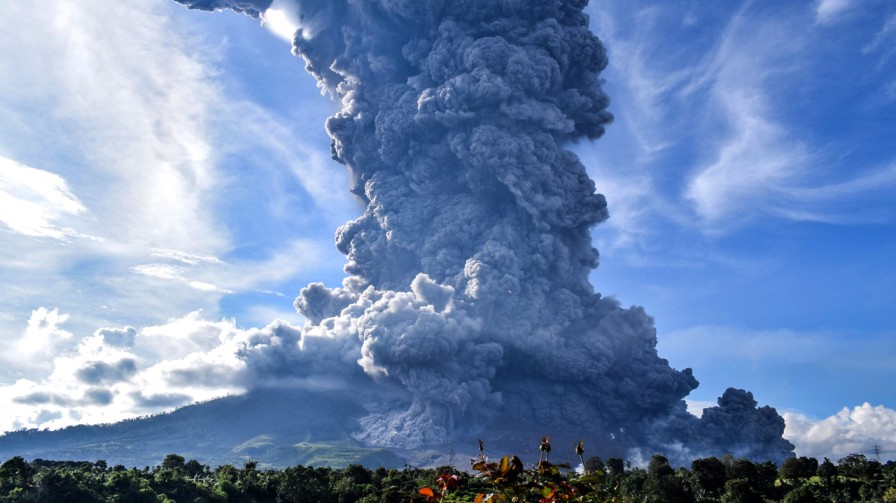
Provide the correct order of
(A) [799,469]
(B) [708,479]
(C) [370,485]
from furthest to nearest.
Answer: (A) [799,469]
(B) [708,479]
(C) [370,485]

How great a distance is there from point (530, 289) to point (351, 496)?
113m

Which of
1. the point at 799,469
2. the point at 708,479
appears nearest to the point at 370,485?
the point at 708,479

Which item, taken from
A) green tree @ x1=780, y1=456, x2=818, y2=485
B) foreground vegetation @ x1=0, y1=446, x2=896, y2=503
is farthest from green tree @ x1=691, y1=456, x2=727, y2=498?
green tree @ x1=780, y1=456, x2=818, y2=485

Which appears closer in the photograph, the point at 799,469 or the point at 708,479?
the point at 708,479

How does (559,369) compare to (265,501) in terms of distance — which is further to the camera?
(559,369)

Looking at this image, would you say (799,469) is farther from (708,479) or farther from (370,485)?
(370,485)

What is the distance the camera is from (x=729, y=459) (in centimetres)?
9056

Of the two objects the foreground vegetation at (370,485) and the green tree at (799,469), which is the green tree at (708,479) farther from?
the green tree at (799,469)

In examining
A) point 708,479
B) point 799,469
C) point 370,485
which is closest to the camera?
point 370,485

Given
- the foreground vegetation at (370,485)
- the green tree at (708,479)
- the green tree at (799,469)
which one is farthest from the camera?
the green tree at (799,469)

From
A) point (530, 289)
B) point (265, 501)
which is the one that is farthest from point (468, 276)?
point (265, 501)

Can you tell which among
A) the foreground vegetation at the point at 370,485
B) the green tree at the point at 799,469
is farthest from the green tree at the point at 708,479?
the green tree at the point at 799,469

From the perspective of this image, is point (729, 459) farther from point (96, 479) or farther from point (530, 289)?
point (530, 289)

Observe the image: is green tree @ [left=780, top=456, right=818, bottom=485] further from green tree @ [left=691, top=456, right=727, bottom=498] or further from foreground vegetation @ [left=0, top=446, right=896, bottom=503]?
green tree @ [left=691, top=456, right=727, bottom=498]
